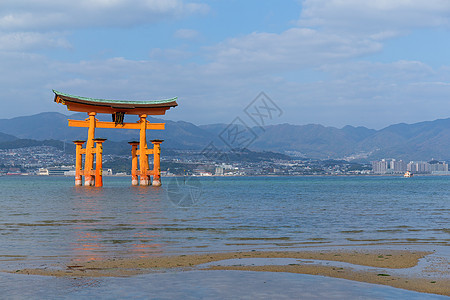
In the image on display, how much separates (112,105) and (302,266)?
196 ft

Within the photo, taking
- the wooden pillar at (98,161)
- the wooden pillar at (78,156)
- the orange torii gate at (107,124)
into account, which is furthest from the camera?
the wooden pillar at (78,156)

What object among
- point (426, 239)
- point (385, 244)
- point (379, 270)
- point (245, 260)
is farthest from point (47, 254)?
point (426, 239)

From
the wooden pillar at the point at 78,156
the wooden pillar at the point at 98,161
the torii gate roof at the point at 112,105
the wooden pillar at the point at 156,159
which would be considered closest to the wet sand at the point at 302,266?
the torii gate roof at the point at 112,105

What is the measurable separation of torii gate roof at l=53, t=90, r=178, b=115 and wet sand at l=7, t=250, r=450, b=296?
54.8m

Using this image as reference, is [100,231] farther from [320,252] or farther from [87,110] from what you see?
[87,110]

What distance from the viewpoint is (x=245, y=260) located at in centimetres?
1267

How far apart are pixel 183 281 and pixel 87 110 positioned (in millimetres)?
61344

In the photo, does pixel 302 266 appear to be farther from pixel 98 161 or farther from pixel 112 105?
pixel 98 161

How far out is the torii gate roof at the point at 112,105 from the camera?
6512cm

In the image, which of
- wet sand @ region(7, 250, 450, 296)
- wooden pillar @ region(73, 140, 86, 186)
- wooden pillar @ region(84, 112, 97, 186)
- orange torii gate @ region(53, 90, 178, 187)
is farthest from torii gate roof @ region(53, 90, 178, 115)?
wet sand @ region(7, 250, 450, 296)

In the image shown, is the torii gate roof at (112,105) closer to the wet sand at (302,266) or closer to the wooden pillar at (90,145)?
the wooden pillar at (90,145)

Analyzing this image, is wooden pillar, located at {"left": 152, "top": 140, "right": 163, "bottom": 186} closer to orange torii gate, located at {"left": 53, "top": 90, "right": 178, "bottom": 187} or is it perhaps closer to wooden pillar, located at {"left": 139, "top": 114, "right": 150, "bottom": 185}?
orange torii gate, located at {"left": 53, "top": 90, "right": 178, "bottom": 187}

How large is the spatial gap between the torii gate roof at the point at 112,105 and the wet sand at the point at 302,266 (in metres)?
54.8

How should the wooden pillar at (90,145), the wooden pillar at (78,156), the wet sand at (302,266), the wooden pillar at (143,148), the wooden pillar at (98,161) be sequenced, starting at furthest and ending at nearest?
the wooden pillar at (78,156)
the wooden pillar at (143,148)
the wooden pillar at (98,161)
the wooden pillar at (90,145)
the wet sand at (302,266)
